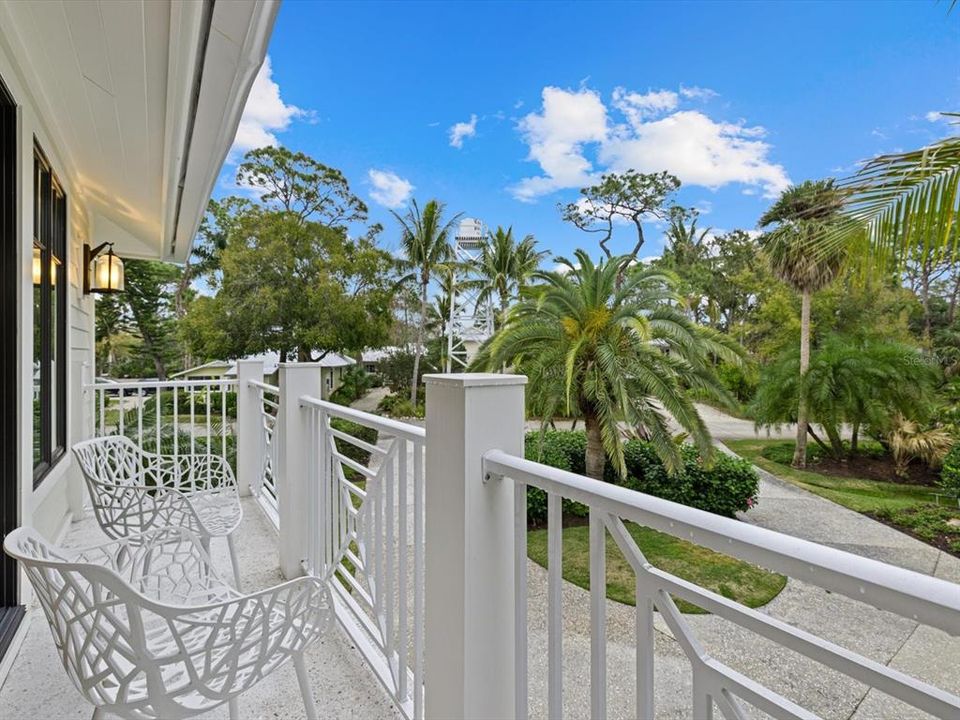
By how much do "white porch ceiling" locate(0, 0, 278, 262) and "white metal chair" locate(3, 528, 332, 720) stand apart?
1.51 meters

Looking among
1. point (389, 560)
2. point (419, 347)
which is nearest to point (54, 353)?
point (389, 560)

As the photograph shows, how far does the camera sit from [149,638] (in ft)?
4.49

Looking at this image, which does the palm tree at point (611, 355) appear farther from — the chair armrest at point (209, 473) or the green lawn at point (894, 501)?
the chair armrest at point (209, 473)

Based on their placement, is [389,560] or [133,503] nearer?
[389,560]

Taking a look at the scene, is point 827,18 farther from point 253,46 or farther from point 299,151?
point 253,46

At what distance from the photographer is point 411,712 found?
1.57 m

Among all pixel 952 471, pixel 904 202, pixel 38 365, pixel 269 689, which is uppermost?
pixel 904 202

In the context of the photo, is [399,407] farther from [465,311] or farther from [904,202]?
[904,202]

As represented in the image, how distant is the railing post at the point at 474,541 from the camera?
42.0 inches

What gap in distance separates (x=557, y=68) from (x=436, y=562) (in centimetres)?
3004

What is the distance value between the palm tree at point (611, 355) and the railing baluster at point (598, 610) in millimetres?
4988

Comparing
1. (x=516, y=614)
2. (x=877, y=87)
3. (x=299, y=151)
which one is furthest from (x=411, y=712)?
(x=877, y=87)

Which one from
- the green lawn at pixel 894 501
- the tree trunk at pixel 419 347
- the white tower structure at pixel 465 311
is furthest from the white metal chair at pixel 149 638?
the white tower structure at pixel 465 311

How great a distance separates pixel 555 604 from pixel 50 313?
3538 millimetres
